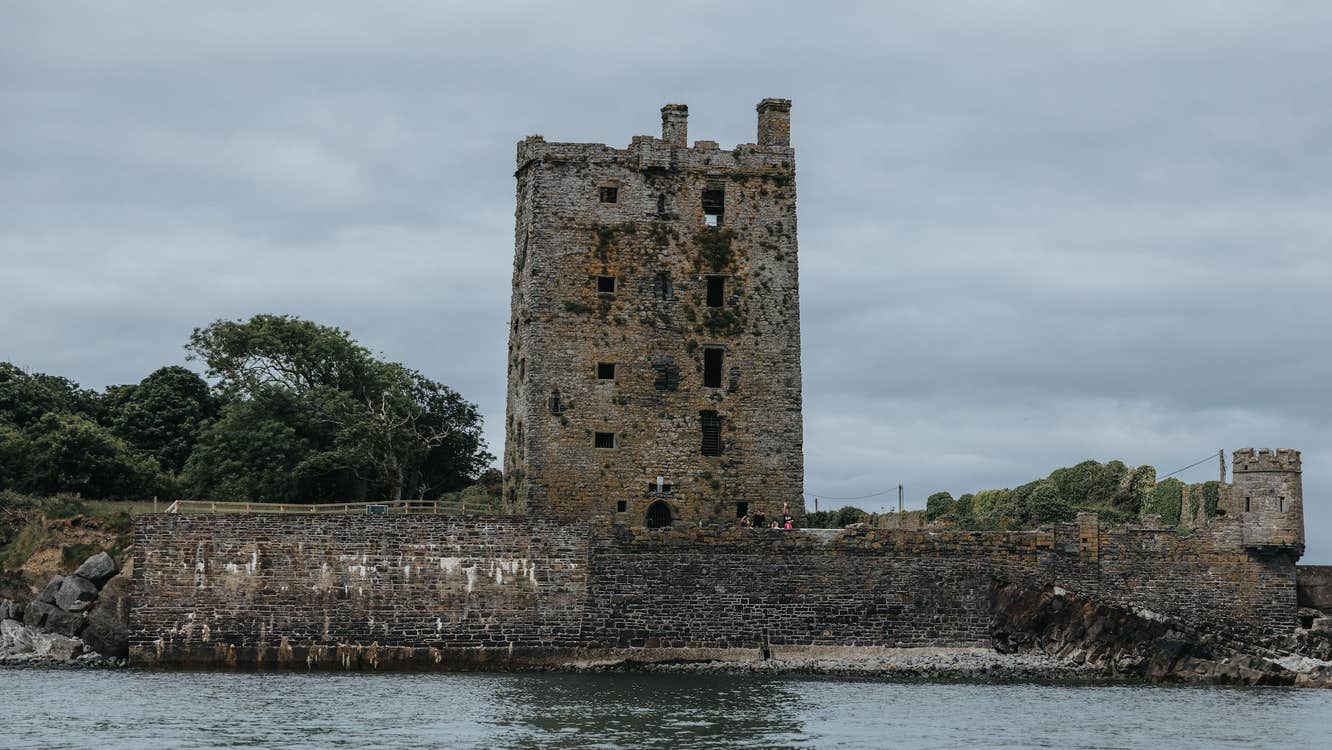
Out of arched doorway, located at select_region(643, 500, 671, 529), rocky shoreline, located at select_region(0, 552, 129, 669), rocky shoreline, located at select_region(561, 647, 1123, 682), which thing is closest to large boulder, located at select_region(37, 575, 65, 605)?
rocky shoreline, located at select_region(0, 552, 129, 669)

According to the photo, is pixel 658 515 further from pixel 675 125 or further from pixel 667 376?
pixel 675 125

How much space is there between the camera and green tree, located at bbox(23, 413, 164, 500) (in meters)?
65.7

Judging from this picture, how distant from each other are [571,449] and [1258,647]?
2060 centimetres

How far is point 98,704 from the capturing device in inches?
1626

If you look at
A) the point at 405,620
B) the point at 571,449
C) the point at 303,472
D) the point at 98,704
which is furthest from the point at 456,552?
the point at 303,472

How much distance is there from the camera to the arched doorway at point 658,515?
56281 millimetres

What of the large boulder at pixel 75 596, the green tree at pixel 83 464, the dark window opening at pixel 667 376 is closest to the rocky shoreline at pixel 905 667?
the dark window opening at pixel 667 376

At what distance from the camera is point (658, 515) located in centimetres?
5647

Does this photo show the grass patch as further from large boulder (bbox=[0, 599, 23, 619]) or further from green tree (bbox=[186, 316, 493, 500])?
green tree (bbox=[186, 316, 493, 500])

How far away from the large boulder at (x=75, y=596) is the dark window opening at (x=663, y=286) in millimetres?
18869

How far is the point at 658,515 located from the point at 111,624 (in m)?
16.3

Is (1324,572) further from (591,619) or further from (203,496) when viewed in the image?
(203,496)

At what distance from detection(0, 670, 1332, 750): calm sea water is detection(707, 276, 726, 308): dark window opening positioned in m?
12.8

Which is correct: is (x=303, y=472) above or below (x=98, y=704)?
above
